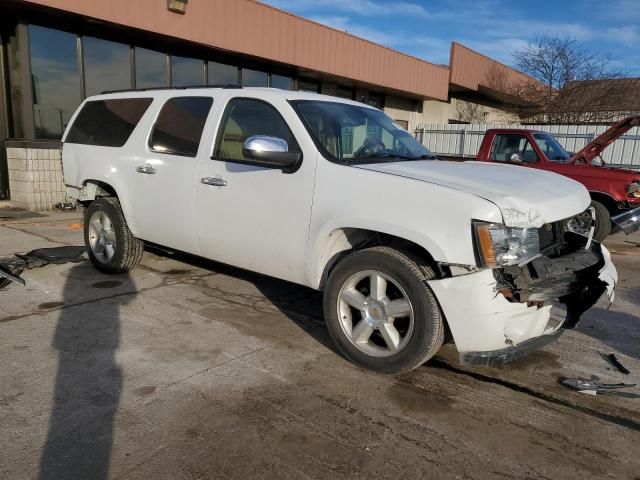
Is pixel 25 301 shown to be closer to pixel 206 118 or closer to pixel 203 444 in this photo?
pixel 206 118

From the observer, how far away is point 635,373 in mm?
3729

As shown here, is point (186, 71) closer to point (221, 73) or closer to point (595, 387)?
point (221, 73)

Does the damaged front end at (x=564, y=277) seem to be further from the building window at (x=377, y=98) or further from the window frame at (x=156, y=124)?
the building window at (x=377, y=98)

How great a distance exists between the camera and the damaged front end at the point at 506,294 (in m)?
3.02

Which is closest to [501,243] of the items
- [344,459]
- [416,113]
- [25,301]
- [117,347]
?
[344,459]

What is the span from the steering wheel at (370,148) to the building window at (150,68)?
8779 millimetres

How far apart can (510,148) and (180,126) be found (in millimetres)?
6658

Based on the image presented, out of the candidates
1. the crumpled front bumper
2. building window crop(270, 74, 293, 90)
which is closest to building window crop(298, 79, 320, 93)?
building window crop(270, 74, 293, 90)

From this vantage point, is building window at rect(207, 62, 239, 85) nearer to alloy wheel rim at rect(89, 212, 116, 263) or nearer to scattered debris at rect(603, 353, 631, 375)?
alloy wheel rim at rect(89, 212, 116, 263)

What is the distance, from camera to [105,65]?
35.5 feet

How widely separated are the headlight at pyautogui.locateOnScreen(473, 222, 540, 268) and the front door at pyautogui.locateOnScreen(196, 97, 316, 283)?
1.29m

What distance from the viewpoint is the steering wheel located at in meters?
4.00

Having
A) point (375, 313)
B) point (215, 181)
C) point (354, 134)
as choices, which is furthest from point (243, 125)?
point (375, 313)

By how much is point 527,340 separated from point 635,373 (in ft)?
3.54
